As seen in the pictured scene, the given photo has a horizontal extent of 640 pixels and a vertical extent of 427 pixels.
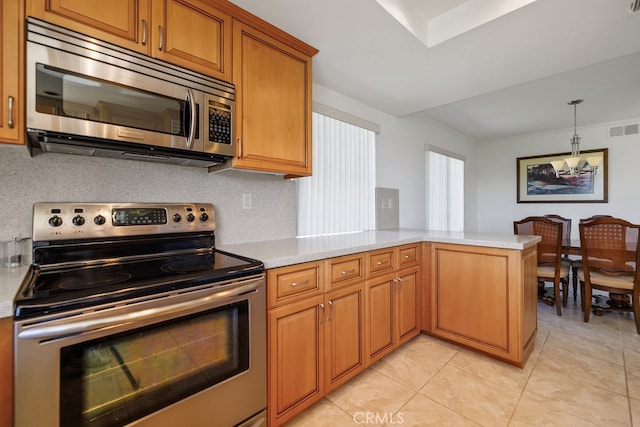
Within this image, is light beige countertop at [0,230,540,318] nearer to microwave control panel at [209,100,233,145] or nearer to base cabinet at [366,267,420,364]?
base cabinet at [366,267,420,364]

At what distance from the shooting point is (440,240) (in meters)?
2.31

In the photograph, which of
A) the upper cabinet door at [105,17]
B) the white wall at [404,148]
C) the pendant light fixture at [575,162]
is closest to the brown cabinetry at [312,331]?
the upper cabinet door at [105,17]

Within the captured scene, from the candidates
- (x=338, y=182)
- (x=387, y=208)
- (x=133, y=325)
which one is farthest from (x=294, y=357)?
(x=387, y=208)

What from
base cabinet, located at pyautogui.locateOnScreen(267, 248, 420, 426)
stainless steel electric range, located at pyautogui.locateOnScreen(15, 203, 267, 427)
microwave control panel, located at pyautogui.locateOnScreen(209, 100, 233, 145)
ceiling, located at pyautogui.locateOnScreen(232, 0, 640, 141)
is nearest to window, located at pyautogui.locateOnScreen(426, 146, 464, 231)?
ceiling, located at pyautogui.locateOnScreen(232, 0, 640, 141)

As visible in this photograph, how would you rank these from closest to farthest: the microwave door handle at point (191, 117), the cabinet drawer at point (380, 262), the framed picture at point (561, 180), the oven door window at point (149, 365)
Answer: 1. the oven door window at point (149, 365)
2. the microwave door handle at point (191, 117)
3. the cabinet drawer at point (380, 262)
4. the framed picture at point (561, 180)

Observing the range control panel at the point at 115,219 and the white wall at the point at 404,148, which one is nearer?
the range control panel at the point at 115,219

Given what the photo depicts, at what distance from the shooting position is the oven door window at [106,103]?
108cm

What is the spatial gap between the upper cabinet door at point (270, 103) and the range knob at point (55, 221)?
83 cm

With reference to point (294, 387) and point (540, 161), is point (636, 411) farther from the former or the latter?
point (540, 161)

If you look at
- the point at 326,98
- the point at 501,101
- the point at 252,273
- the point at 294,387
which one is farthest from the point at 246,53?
the point at 501,101

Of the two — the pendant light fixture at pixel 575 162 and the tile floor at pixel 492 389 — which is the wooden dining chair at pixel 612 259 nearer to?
the tile floor at pixel 492 389

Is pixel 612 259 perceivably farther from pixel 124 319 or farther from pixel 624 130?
pixel 124 319

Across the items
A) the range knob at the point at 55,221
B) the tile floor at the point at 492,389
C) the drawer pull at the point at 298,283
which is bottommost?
the tile floor at the point at 492,389

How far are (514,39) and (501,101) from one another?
1.91 m
